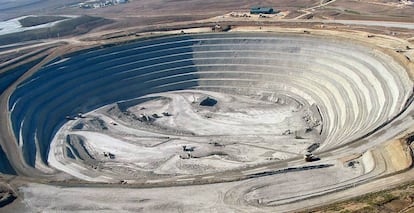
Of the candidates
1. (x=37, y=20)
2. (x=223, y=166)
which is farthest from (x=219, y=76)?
(x=37, y=20)

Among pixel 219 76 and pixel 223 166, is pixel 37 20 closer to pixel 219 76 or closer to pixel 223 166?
pixel 219 76

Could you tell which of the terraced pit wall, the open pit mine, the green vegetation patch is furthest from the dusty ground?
the green vegetation patch

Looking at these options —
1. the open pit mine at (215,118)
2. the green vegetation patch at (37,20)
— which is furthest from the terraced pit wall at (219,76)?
the green vegetation patch at (37,20)

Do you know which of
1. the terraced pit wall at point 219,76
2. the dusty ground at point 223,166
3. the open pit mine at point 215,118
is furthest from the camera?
the terraced pit wall at point 219,76

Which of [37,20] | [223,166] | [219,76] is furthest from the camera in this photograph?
[37,20]

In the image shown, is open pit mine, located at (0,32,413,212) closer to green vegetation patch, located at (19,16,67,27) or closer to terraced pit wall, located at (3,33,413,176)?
terraced pit wall, located at (3,33,413,176)

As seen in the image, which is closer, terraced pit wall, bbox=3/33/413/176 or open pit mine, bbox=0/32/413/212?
open pit mine, bbox=0/32/413/212

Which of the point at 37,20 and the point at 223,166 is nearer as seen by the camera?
the point at 223,166

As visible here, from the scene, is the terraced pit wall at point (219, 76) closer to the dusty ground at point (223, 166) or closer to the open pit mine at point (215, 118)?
the open pit mine at point (215, 118)

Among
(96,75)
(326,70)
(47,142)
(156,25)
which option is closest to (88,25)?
(156,25)
